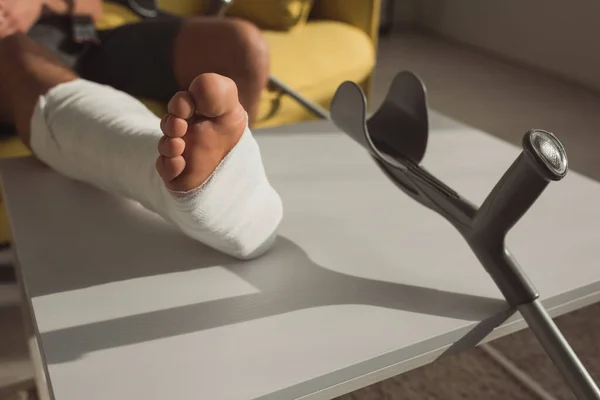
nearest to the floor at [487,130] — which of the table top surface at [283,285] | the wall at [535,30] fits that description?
the wall at [535,30]

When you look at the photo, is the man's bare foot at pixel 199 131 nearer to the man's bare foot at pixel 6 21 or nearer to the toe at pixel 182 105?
the toe at pixel 182 105

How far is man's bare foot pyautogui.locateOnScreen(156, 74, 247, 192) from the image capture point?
0.50 meters

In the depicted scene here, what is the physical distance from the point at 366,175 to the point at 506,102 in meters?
1.53

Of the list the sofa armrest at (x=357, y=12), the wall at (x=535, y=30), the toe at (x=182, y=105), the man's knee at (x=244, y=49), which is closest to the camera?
the toe at (x=182, y=105)

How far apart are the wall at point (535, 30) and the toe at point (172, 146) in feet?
7.21

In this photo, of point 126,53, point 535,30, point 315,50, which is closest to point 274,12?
point 315,50

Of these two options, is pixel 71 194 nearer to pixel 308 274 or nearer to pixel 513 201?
pixel 308 274

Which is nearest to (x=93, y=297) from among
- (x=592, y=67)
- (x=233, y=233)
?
(x=233, y=233)

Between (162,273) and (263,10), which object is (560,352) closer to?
(162,273)

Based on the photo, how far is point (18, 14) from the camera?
41.9 inches

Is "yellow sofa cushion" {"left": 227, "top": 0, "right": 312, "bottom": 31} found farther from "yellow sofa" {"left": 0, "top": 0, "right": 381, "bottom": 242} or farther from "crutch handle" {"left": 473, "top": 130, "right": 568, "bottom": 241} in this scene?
"crutch handle" {"left": 473, "top": 130, "right": 568, "bottom": 241}

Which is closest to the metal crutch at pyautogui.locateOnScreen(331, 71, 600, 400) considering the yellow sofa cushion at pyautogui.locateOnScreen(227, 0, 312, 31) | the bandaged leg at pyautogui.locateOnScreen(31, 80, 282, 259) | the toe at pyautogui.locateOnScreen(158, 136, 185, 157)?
the bandaged leg at pyautogui.locateOnScreen(31, 80, 282, 259)

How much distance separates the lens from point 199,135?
1.71 feet

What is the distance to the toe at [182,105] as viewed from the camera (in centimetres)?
50
